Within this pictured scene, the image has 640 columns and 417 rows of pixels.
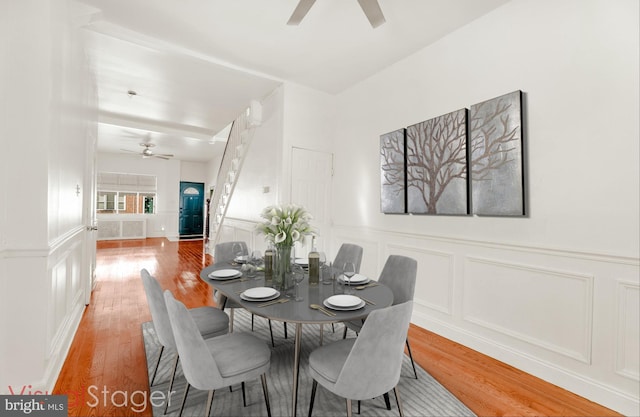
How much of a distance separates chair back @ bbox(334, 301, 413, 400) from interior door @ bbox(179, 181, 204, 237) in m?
11.4

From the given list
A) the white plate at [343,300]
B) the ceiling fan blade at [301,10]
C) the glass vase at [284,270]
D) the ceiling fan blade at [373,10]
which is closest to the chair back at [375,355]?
the white plate at [343,300]

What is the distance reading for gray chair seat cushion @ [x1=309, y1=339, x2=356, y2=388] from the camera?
147 centimetres

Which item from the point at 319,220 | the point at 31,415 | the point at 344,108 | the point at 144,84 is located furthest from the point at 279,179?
the point at 31,415

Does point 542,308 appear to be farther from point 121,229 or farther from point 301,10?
point 121,229

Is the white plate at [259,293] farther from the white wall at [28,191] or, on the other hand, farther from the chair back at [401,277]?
the white wall at [28,191]

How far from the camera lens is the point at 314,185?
4387mm

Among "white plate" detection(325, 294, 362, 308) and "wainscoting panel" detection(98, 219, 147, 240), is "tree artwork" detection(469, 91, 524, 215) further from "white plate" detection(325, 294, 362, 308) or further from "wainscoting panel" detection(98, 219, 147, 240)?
"wainscoting panel" detection(98, 219, 147, 240)

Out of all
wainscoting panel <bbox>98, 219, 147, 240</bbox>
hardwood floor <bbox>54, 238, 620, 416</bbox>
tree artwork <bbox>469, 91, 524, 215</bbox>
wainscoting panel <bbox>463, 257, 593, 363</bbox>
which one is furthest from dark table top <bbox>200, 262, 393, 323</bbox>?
wainscoting panel <bbox>98, 219, 147, 240</bbox>

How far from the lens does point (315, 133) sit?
4.40m

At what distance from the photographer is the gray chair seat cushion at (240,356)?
1488 mm

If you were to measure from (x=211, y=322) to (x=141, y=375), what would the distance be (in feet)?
2.29

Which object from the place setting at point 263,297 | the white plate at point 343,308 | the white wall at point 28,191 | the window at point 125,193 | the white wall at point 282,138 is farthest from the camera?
the window at point 125,193

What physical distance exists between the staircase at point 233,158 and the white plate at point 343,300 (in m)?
3.82

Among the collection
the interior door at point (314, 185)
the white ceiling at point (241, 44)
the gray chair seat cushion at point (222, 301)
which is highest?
the white ceiling at point (241, 44)
